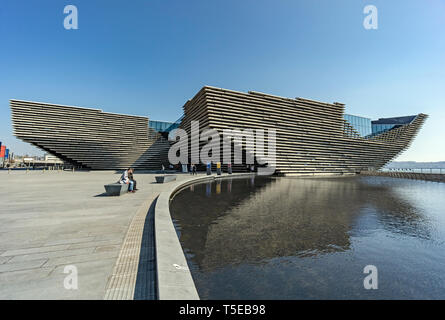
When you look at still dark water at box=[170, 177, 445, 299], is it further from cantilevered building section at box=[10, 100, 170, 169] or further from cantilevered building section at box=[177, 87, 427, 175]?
cantilevered building section at box=[10, 100, 170, 169]

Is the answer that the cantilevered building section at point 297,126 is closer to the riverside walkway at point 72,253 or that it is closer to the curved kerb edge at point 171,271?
the riverside walkway at point 72,253

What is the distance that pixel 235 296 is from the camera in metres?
2.49

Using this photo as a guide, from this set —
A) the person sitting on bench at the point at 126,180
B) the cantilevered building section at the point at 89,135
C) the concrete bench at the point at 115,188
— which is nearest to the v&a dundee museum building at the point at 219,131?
the cantilevered building section at the point at 89,135

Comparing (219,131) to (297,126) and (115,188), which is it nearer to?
(297,126)

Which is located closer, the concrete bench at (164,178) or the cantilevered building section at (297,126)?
the concrete bench at (164,178)

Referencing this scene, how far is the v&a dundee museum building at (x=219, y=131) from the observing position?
28828 millimetres

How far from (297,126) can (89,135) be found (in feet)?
113

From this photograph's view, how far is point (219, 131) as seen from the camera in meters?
27.1

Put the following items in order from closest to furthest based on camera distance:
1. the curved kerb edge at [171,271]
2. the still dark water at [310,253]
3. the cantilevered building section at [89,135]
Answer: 1. the curved kerb edge at [171,271]
2. the still dark water at [310,253]
3. the cantilevered building section at [89,135]

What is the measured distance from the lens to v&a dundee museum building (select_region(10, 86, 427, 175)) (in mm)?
28828

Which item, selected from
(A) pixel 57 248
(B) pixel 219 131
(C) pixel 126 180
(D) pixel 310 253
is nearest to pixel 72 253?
(A) pixel 57 248
